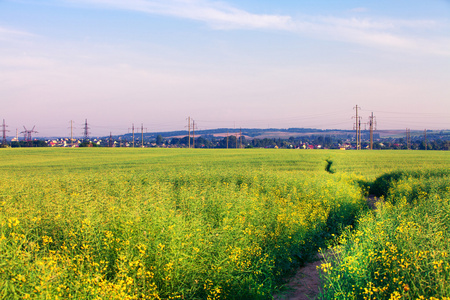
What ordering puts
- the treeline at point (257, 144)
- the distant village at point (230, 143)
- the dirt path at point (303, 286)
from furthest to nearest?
the treeline at point (257, 144)
the distant village at point (230, 143)
the dirt path at point (303, 286)

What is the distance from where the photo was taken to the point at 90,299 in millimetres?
4348

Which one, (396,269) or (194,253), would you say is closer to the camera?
(396,269)

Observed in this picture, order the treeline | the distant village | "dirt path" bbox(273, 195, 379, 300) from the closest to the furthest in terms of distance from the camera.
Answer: "dirt path" bbox(273, 195, 379, 300), the distant village, the treeline

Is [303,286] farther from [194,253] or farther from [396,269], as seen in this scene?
[194,253]

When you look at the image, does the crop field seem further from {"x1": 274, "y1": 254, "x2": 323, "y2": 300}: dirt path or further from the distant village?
the distant village

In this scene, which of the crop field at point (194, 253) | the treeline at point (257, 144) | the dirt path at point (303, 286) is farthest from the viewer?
the treeline at point (257, 144)

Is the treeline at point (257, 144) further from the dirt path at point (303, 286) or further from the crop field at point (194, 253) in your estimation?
the dirt path at point (303, 286)

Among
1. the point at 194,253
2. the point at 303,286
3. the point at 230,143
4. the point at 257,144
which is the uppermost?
the point at 230,143

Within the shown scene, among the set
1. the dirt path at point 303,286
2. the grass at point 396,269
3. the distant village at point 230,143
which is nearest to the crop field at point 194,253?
the grass at point 396,269

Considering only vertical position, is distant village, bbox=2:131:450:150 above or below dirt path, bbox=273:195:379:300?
above

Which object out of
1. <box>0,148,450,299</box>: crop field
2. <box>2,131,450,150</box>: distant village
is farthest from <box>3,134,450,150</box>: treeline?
<box>0,148,450,299</box>: crop field

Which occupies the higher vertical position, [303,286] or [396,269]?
[396,269]

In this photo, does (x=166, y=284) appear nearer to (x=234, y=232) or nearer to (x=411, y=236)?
(x=234, y=232)

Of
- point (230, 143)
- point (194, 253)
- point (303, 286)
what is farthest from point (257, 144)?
point (194, 253)
